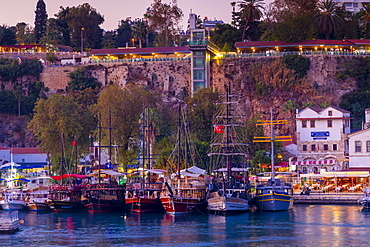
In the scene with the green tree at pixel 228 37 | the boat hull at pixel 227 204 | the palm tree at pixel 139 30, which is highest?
the palm tree at pixel 139 30

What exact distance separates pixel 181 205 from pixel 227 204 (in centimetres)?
440

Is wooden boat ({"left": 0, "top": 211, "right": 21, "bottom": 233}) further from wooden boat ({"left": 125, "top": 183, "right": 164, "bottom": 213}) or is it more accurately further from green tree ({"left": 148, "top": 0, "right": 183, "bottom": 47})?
green tree ({"left": 148, "top": 0, "right": 183, "bottom": 47})

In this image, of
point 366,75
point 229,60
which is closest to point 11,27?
point 229,60

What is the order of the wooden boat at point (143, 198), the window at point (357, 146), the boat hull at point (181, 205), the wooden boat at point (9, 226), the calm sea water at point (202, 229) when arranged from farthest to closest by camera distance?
the window at point (357, 146)
the wooden boat at point (143, 198)
the boat hull at point (181, 205)
the wooden boat at point (9, 226)
the calm sea water at point (202, 229)

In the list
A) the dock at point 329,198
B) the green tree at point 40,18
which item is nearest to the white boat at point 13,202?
the dock at point 329,198

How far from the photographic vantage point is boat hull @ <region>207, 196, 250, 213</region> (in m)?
73.3

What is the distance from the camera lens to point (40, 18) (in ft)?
570

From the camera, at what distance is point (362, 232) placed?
62.9m

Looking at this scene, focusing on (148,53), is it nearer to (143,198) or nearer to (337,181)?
(337,181)

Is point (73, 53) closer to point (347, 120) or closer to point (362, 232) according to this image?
point (347, 120)

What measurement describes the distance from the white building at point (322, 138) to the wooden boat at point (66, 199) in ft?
94.8

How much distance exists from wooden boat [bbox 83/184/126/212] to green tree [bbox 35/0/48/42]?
97.7 m

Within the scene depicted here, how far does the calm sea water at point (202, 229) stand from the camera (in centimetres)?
6031

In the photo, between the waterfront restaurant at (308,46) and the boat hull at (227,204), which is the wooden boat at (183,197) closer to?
the boat hull at (227,204)
